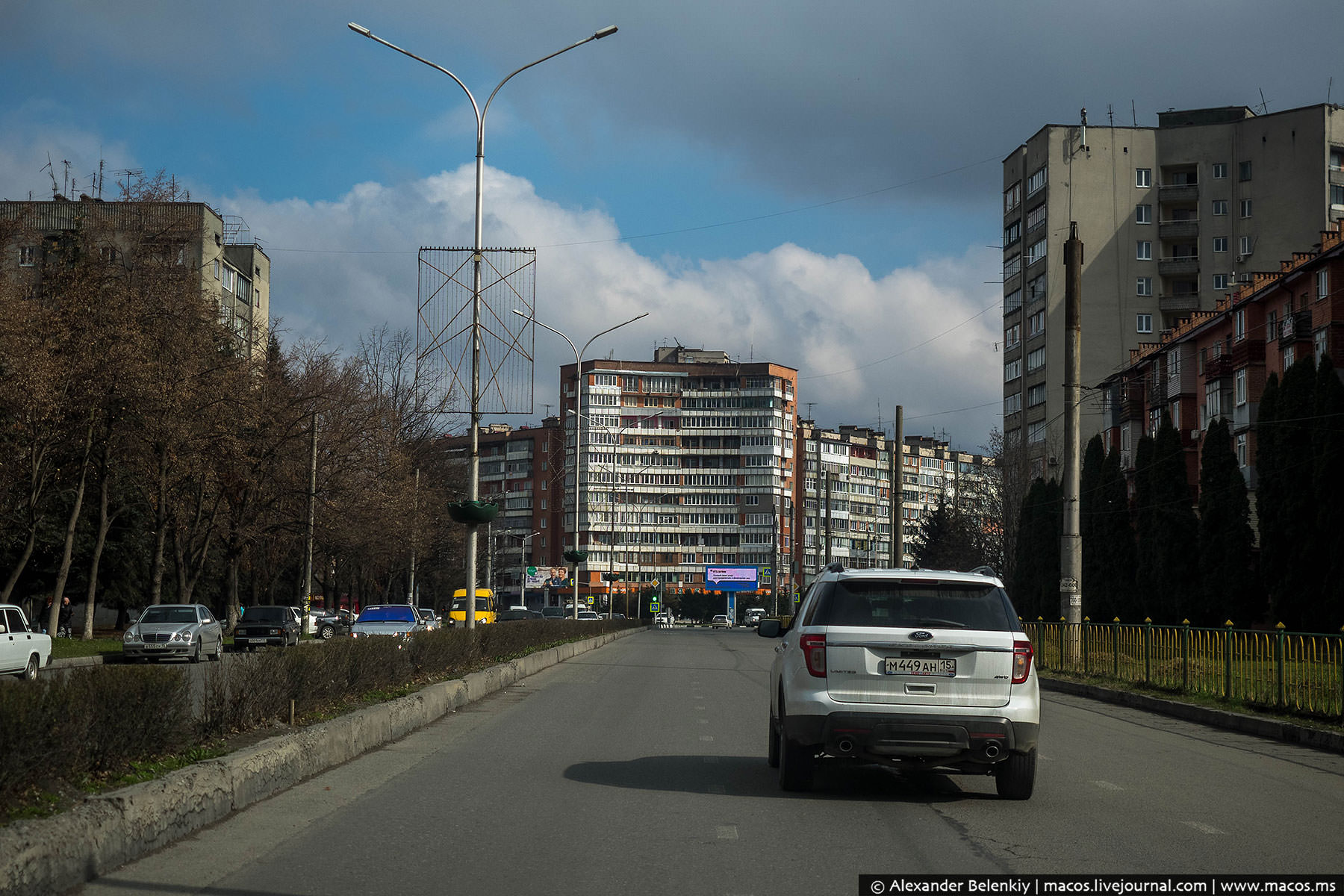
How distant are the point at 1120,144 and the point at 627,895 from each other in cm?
9378

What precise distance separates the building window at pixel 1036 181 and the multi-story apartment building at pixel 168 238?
53.3 m

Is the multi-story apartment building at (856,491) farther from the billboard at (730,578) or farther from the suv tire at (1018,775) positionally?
the suv tire at (1018,775)

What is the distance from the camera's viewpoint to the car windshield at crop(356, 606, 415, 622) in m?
38.2

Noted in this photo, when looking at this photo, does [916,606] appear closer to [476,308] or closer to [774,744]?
[774,744]

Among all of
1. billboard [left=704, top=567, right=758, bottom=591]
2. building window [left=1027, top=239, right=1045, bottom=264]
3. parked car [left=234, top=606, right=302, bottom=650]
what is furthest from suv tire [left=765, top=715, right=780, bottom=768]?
billboard [left=704, top=567, right=758, bottom=591]

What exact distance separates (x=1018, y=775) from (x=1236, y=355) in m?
53.3

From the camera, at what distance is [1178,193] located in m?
89.9

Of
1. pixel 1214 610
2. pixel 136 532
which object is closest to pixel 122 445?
pixel 136 532

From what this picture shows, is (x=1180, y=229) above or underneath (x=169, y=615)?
above

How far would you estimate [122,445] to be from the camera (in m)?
37.5

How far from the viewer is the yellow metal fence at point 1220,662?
14.9m

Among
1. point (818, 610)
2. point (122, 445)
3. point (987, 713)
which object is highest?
point (122, 445)

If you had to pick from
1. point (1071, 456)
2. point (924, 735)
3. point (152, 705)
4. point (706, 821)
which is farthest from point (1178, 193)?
point (152, 705)

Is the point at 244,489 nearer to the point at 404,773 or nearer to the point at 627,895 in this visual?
the point at 404,773
